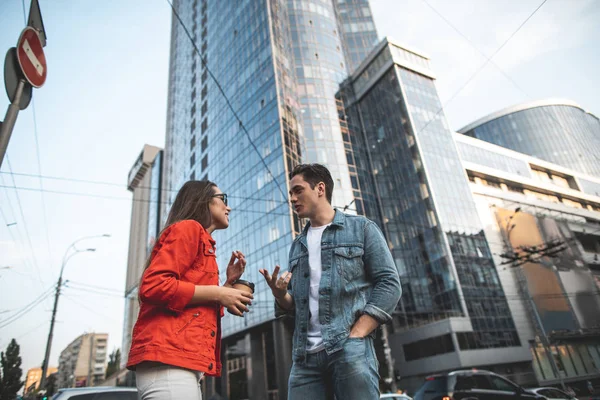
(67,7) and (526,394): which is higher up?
(67,7)

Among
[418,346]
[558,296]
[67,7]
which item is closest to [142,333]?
[67,7]

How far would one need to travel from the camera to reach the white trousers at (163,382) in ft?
5.69

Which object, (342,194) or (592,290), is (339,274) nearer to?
(342,194)

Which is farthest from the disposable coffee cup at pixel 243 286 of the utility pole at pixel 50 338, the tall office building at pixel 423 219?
the tall office building at pixel 423 219

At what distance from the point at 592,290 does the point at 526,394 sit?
1837 inches

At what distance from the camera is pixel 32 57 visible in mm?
3719

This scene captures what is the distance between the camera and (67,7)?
682 cm

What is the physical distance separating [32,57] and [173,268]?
3384mm

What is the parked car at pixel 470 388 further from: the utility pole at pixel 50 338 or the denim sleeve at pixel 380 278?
the utility pole at pixel 50 338

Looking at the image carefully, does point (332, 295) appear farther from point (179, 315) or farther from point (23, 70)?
point (23, 70)

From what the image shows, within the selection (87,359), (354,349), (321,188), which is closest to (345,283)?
(354,349)

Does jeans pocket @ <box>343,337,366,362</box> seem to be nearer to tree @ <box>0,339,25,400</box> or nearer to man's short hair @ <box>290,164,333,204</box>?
man's short hair @ <box>290,164,333,204</box>

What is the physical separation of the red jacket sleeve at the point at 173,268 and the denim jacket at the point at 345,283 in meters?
0.81

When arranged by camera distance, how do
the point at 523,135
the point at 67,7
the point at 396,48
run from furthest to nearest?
the point at 523,135 < the point at 396,48 < the point at 67,7
